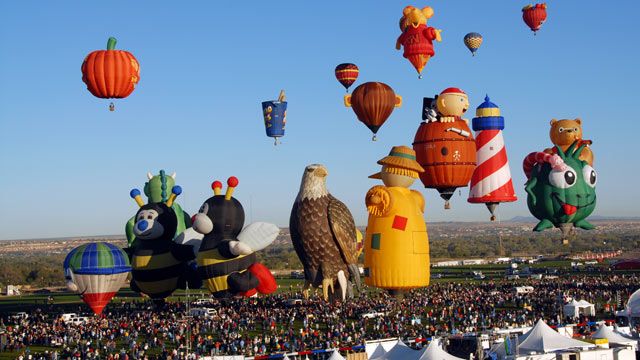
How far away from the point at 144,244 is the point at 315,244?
27.0ft

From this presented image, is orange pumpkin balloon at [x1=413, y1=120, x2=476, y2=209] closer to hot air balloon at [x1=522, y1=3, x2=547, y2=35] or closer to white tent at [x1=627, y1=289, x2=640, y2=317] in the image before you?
white tent at [x1=627, y1=289, x2=640, y2=317]

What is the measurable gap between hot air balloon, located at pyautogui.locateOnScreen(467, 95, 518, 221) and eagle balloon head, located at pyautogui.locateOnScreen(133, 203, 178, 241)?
11.7m

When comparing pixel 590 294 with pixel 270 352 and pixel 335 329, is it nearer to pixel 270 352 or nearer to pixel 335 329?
pixel 335 329

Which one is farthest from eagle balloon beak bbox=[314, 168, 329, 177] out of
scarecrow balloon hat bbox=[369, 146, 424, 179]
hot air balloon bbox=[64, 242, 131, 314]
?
hot air balloon bbox=[64, 242, 131, 314]

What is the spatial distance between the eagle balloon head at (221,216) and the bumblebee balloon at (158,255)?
1.59 meters

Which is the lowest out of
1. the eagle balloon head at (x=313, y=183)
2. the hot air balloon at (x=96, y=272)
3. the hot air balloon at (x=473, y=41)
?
the hot air balloon at (x=96, y=272)

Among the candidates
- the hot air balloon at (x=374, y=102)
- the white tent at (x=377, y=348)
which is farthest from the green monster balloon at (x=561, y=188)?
the white tent at (x=377, y=348)

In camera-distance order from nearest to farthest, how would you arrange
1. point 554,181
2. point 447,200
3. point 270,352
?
point 270,352
point 447,200
point 554,181

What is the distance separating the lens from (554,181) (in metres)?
33.9

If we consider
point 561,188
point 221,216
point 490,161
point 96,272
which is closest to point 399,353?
point 490,161

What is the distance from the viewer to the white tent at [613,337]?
22.6 m

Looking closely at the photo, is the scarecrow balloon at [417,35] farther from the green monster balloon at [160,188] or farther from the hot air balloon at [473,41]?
the green monster balloon at [160,188]

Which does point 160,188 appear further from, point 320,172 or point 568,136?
point 568,136

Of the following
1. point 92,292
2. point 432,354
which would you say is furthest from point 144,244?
point 432,354
